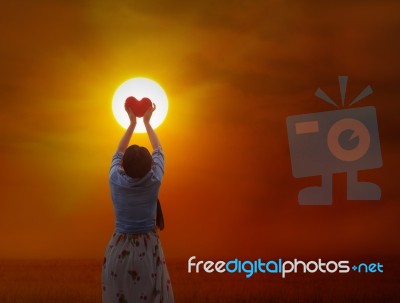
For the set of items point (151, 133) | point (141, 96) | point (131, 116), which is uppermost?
point (141, 96)

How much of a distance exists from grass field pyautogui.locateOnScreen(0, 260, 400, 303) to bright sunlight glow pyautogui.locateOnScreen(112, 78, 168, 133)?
43.3 inches

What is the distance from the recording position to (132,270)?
98.4 inches

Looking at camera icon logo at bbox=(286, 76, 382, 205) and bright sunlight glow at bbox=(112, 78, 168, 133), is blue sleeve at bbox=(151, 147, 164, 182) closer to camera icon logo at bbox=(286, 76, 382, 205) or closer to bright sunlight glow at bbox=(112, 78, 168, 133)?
bright sunlight glow at bbox=(112, 78, 168, 133)

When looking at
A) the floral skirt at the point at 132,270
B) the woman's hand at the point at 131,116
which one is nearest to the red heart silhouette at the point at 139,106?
the woman's hand at the point at 131,116

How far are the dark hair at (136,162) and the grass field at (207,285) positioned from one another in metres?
1.58

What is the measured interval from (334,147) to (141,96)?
153cm

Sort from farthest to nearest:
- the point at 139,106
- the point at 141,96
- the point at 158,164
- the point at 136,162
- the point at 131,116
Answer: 1. the point at 141,96
2. the point at 139,106
3. the point at 131,116
4. the point at 158,164
5. the point at 136,162

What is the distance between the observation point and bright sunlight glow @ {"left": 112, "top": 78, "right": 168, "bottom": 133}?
3.54 m

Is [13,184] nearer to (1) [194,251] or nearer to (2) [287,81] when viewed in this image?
(1) [194,251]

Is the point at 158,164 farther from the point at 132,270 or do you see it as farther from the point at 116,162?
the point at 132,270

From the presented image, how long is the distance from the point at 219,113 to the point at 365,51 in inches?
48.6

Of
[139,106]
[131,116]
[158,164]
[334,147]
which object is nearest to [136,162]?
[158,164]

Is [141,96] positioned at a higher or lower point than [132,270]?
higher

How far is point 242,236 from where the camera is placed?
3879 millimetres
